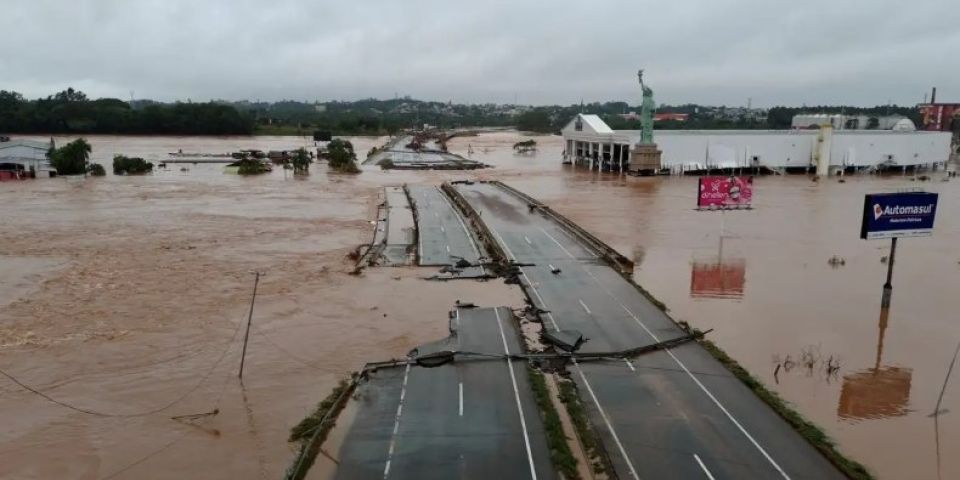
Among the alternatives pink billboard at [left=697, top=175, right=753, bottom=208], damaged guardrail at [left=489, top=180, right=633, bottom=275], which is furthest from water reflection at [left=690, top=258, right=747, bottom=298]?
pink billboard at [left=697, top=175, right=753, bottom=208]

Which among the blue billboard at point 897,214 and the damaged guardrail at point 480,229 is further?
the damaged guardrail at point 480,229

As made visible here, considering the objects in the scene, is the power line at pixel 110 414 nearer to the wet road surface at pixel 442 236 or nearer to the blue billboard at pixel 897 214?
the wet road surface at pixel 442 236

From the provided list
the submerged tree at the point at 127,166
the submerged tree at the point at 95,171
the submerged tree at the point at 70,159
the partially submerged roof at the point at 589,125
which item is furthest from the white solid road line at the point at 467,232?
the submerged tree at the point at 70,159

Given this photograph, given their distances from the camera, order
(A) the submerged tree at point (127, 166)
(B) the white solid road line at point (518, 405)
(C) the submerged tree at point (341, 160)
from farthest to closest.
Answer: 1. (C) the submerged tree at point (341, 160)
2. (A) the submerged tree at point (127, 166)
3. (B) the white solid road line at point (518, 405)

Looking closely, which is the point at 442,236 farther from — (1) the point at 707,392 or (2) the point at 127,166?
(2) the point at 127,166

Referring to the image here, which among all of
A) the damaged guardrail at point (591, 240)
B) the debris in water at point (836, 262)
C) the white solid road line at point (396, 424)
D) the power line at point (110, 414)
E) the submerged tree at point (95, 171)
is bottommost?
the power line at point (110, 414)

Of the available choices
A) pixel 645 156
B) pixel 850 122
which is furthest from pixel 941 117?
pixel 645 156
